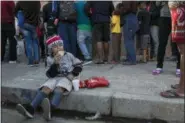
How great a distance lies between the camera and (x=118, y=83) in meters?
5.84

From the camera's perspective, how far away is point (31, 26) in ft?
25.7

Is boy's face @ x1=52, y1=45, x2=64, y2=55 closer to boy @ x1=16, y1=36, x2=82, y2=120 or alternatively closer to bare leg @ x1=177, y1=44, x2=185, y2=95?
boy @ x1=16, y1=36, x2=82, y2=120

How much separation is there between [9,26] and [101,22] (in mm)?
2123

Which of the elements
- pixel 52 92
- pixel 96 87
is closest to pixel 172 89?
pixel 96 87

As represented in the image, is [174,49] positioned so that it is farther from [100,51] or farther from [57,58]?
[57,58]

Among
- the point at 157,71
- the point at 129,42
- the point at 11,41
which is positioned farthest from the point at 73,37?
the point at 157,71

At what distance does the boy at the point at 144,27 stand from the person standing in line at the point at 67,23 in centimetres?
126

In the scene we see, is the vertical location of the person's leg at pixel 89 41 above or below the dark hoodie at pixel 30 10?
below

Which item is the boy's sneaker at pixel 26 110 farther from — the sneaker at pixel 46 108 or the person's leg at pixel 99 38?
the person's leg at pixel 99 38

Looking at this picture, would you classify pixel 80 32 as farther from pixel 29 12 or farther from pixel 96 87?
pixel 96 87

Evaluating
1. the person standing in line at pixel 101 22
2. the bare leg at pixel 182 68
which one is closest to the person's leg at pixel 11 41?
the person standing in line at pixel 101 22

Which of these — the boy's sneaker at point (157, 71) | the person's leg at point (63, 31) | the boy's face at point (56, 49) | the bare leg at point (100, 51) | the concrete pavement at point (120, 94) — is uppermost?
the person's leg at point (63, 31)

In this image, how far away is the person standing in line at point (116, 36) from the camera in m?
7.56

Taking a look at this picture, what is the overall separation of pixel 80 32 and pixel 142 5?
1292 mm
